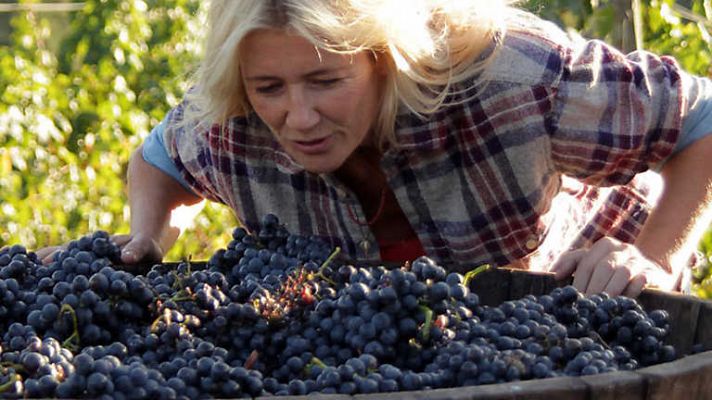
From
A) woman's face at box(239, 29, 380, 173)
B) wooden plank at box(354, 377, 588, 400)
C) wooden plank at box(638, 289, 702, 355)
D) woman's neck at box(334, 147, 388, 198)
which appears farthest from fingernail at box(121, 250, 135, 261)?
wooden plank at box(354, 377, 588, 400)

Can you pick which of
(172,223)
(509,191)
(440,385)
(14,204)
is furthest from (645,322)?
(14,204)

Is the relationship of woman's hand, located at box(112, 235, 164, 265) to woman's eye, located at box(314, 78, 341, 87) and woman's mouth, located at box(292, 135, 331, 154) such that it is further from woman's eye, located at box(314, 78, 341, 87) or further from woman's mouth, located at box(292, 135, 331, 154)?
woman's eye, located at box(314, 78, 341, 87)

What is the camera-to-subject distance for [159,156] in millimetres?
2930

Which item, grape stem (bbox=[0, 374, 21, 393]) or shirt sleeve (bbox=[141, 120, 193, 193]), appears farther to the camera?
shirt sleeve (bbox=[141, 120, 193, 193])

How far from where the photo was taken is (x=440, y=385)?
1.40 meters

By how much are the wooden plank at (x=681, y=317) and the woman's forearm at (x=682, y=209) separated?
57 cm

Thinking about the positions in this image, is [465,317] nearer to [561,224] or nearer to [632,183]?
[561,224]

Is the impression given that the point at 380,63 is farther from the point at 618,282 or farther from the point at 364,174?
the point at 618,282

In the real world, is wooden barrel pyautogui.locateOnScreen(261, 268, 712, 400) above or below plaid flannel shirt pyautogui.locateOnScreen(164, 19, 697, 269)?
below

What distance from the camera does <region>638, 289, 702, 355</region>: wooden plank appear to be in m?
1.82

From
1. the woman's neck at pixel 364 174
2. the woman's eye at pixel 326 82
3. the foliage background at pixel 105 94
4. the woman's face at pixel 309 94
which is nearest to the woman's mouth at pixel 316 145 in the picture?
the woman's face at pixel 309 94

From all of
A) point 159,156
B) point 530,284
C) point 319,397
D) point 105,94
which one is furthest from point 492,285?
point 105,94

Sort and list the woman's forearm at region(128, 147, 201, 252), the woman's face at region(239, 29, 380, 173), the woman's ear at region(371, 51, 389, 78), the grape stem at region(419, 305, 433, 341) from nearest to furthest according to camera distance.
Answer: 1. the grape stem at region(419, 305, 433, 341)
2. the woman's face at region(239, 29, 380, 173)
3. the woman's ear at region(371, 51, 389, 78)
4. the woman's forearm at region(128, 147, 201, 252)

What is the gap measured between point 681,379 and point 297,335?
0.51 m
